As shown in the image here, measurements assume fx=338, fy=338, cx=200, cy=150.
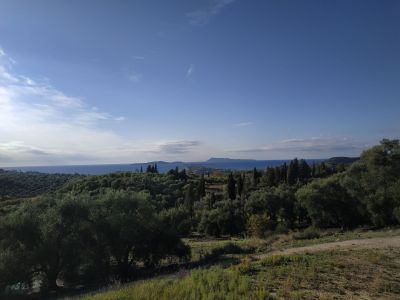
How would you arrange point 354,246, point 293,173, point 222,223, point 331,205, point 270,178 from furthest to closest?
point 293,173 < point 270,178 < point 222,223 < point 331,205 < point 354,246

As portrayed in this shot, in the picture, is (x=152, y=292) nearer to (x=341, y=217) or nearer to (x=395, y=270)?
(x=395, y=270)

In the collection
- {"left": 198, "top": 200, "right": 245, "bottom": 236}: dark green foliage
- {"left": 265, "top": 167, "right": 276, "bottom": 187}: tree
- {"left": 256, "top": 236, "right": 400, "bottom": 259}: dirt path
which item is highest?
{"left": 265, "top": 167, "right": 276, "bottom": 187}: tree

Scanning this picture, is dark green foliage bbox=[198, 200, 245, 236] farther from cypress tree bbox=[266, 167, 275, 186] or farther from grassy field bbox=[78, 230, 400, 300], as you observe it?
cypress tree bbox=[266, 167, 275, 186]

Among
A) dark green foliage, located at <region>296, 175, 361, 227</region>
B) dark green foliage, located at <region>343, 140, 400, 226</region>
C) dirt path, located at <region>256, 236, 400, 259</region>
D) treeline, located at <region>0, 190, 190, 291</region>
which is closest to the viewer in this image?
dirt path, located at <region>256, 236, 400, 259</region>

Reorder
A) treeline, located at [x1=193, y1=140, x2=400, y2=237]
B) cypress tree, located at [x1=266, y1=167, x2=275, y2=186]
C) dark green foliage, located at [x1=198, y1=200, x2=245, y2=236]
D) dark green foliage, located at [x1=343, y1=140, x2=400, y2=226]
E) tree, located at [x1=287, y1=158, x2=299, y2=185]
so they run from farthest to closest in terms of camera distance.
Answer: cypress tree, located at [x1=266, y1=167, x2=275, y2=186] → tree, located at [x1=287, y1=158, x2=299, y2=185] → dark green foliage, located at [x1=198, y1=200, x2=245, y2=236] → treeline, located at [x1=193, y1=140, x2=400, y2=237] → dark green foliage, located at [x1=343, y1=140, x2=400, y2=226]

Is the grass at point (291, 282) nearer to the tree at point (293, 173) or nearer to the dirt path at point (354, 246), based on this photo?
the dirt path at point (354, 246)

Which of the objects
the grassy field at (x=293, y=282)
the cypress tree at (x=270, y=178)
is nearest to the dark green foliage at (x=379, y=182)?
the grassy field at (x=293, y=282)

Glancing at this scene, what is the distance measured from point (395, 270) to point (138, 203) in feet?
55.1

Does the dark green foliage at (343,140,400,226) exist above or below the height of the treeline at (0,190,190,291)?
above

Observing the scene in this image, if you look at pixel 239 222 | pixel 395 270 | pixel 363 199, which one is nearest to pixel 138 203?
pixel 395 270

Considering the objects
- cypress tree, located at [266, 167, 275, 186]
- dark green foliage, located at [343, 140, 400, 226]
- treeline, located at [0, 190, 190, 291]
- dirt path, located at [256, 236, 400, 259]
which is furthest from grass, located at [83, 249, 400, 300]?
cypress tree, located at [266, 167, 275, 186]

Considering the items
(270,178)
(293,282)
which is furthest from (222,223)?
(270,178)

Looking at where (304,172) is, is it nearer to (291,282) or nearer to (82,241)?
(82,241)

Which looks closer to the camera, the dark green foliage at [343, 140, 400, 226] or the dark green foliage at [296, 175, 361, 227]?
the dark green foliage at [343, 140, 400, 226]
